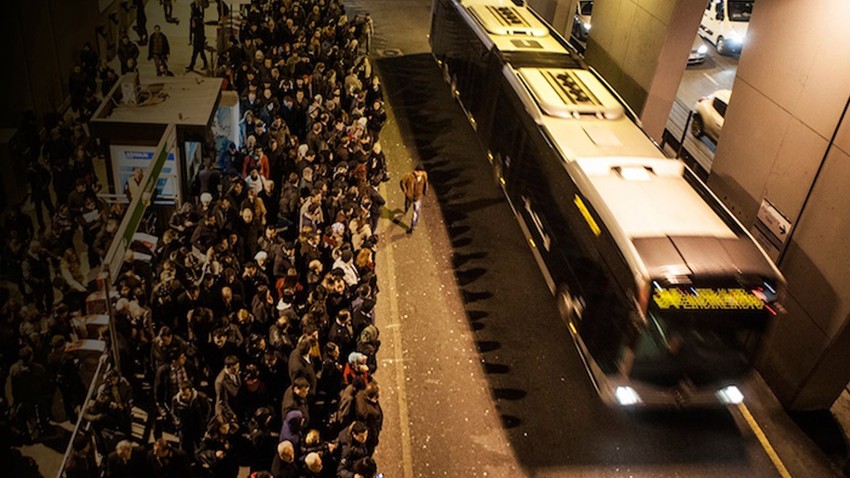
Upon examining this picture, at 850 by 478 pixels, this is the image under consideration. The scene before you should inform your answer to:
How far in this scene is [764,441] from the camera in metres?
10.9

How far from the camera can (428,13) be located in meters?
29.8

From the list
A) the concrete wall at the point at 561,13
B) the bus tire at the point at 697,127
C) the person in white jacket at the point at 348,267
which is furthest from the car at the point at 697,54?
the person in white jacket at the point at 348,267

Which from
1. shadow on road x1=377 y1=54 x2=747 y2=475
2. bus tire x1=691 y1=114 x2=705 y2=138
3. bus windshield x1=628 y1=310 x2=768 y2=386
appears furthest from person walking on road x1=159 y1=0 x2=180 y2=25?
bus windshield x1=628 y1=310 x2=768 y2=386

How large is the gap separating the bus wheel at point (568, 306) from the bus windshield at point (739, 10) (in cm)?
1854

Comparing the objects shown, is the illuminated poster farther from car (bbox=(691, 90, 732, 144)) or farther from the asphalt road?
car (bbox=(691, 90, 732, 144))

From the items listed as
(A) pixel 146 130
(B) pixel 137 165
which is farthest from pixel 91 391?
(A) pixel 146 130

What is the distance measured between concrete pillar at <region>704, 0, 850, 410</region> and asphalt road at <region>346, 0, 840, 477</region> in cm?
149

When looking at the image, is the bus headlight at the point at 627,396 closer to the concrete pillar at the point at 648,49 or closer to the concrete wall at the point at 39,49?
the concrete pillar at the point at 648,49

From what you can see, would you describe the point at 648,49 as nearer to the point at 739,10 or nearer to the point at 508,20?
the point at 508,20

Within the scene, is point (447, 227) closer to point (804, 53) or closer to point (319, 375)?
point (319, 375)

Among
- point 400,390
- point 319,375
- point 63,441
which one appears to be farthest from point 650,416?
point 63,441

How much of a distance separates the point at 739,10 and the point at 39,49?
22.5 m

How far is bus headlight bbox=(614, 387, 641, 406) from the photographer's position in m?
9.79

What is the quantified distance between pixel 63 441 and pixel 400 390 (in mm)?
4718
